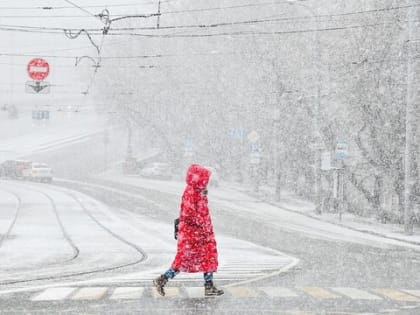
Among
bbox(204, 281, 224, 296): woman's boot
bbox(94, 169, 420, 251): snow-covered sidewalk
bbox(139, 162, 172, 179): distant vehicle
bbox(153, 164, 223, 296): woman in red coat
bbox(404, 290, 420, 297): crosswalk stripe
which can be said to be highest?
bbox(153, 164, 223, 296): woman in red coat

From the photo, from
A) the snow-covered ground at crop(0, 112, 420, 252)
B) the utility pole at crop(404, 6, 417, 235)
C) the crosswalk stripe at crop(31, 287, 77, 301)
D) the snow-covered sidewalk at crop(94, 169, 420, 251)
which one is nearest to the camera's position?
the crosswalk stripe at crop(31, 287, 77, 301)

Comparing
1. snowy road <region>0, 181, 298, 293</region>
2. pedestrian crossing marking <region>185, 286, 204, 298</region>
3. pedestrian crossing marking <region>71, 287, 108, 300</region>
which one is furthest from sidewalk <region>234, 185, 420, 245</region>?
pedestrian crossing marking <region>71, 287, 108, 300</region>

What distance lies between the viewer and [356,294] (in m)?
11.6

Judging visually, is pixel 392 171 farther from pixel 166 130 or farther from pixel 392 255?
pixel 166 130

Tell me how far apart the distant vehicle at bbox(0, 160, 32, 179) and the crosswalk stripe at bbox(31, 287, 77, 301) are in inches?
2085

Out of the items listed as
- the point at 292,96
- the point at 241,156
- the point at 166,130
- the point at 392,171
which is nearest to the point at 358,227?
the point at 392,171

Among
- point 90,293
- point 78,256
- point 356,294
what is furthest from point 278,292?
point 78,256

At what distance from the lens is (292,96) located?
45.4 m

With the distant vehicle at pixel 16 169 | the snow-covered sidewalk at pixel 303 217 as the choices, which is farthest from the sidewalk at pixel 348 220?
the distant vehicle at pixel 16 169

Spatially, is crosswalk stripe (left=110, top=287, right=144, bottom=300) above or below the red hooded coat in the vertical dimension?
below

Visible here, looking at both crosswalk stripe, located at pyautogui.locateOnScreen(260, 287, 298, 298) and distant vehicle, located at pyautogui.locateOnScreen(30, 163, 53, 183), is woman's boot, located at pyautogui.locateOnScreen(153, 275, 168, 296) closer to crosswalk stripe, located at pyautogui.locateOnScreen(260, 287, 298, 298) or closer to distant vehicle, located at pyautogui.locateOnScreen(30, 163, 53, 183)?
crosswalk stripe, located at pyautogui.locateOnScreen(260, 287, 298, 298)

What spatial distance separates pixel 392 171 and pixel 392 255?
1372cm

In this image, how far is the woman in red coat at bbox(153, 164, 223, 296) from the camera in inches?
431

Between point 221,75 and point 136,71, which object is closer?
point 221,75
